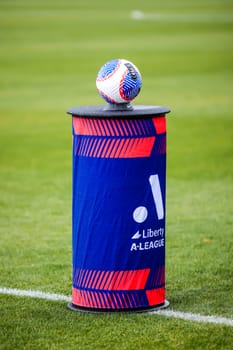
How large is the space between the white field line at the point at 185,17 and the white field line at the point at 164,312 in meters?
41.2

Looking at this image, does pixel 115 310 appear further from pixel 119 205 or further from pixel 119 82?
pixel 119 82

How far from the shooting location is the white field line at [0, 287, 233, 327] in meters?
7.06

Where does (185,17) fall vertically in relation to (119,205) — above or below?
above

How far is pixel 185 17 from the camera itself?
5328cm

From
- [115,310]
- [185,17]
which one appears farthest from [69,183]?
[185,17]

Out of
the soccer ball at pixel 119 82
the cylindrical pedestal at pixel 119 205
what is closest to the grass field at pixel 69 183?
the cylindrical pedestal at pixel 119 205

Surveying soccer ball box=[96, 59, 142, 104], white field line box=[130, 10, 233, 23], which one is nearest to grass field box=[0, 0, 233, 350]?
soccer ball box=[96, 59, 142, 104]

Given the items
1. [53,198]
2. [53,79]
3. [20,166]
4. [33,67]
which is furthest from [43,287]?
[33,67]

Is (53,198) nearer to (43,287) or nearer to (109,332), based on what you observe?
(43,287)

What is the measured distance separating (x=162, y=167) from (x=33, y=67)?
22.5 m

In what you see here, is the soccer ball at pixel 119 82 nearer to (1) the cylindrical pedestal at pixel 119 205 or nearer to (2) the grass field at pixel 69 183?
(1) the cylindrical pedestal at pixel 119 205

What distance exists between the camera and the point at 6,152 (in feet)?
53.1

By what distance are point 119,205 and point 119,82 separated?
31.7 inches

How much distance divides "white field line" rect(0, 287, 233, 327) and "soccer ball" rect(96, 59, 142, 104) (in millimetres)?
1429
